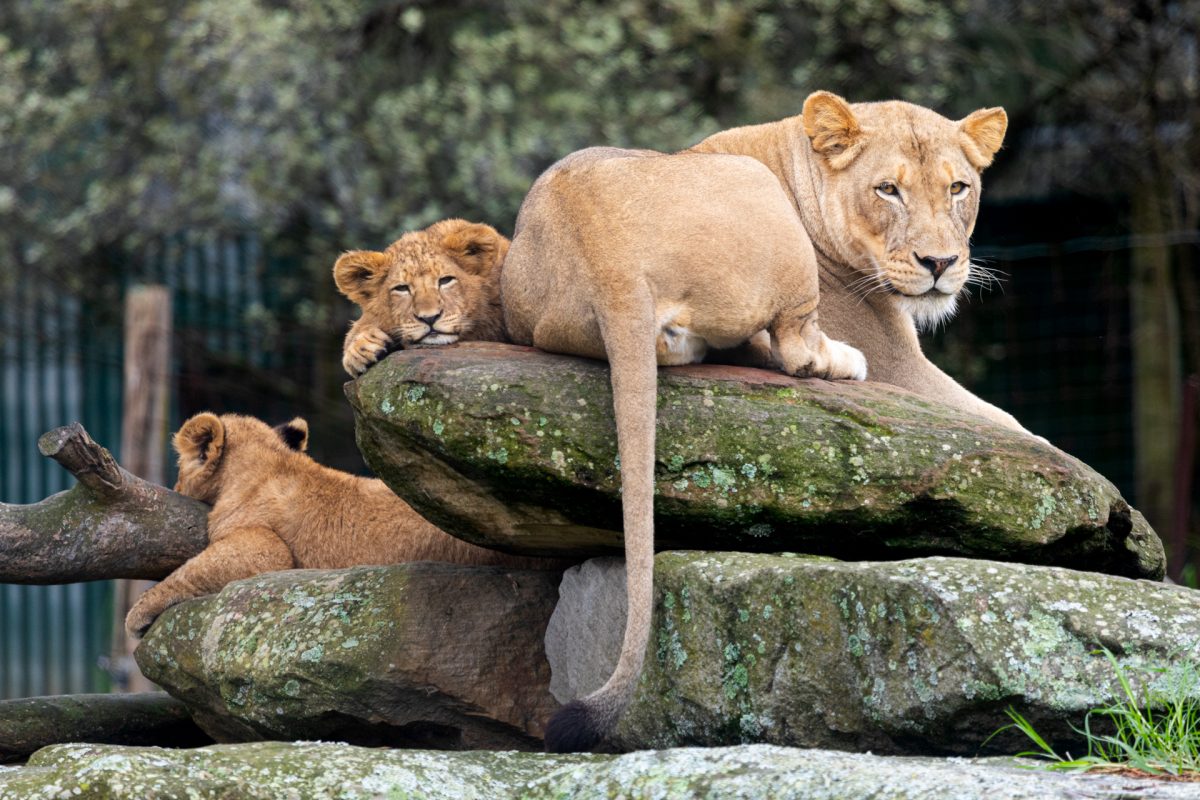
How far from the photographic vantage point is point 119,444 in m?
10.0

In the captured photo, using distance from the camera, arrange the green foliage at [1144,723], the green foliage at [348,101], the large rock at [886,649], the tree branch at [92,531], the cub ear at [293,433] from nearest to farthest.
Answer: the green foliage at [1144,723] → the large rock at [886,649] → the tree branch at [92,531] → the cub ear at [293,433] → the green foliage at [348,101]

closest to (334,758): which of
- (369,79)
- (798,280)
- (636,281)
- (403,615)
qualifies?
(403,615)

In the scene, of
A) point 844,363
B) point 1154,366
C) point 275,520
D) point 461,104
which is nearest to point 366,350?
point 275,520

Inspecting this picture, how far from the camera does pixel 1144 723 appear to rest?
3.42m

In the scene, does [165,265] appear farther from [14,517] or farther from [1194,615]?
[1194,615]

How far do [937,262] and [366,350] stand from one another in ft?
5.80

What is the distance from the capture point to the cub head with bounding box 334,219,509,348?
4789mm

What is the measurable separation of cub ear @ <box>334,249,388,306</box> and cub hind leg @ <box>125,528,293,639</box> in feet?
3.20

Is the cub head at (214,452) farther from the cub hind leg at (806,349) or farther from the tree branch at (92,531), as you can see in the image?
the cub hind leg at (806,349)

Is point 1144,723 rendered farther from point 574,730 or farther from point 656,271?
point 656,271

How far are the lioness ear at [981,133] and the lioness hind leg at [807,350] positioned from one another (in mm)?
944

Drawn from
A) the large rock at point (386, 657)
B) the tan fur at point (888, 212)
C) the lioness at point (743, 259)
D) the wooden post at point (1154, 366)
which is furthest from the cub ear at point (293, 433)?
the wooden post at point (1154, 366)

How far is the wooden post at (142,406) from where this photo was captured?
7.86 metres

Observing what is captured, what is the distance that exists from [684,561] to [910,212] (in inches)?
60.9
